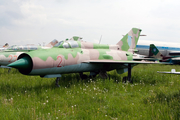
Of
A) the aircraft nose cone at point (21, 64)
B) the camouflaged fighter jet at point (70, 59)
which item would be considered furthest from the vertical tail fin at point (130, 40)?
the aircraft nose cone at point (21, 64)

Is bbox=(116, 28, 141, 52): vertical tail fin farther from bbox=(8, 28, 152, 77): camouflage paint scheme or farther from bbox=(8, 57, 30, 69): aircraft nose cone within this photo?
bbox=(8, 57, 30, 69): aircraft nose cone

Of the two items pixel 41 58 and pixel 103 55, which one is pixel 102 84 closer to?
pixel 103 55

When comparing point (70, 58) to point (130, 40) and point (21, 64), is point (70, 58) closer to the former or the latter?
point (21, 64)

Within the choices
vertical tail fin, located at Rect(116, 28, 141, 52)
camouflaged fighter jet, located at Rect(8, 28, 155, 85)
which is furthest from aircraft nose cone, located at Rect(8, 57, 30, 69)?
vertical tail fin, located at Rect(116, 28, 141, 52)

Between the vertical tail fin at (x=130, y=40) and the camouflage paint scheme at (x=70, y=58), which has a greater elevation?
the vertical tail fin at (x=130, y=40)

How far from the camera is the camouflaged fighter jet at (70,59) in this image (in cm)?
509

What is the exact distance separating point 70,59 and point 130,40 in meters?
6.16

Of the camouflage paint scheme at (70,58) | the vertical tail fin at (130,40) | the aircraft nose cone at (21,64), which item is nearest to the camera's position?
the aircraft nose cone at (21,64)

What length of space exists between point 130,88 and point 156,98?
1.71 meters

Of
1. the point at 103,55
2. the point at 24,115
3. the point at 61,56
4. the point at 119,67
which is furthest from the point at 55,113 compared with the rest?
the point at 119,67

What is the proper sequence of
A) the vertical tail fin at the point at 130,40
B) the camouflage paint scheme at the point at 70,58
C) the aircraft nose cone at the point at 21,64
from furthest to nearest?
the vertical tail fin at the point at 130,40 → the camouflage paint scheme at the point at 70,58 → the aircraft nose cone at the point at 21,64

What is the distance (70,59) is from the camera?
20.4ft

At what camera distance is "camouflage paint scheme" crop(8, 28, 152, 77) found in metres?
5.08

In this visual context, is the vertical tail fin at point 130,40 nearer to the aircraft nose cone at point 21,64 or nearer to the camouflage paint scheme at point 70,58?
the camouflage paint scheme at point 70,58
